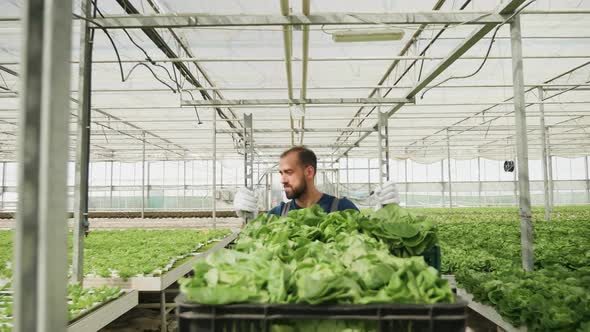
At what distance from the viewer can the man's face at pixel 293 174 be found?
396 centimetres

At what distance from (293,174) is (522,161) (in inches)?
79.7

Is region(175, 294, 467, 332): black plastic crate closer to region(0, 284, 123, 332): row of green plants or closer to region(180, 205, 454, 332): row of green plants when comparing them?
region(180, 205, 454, 332): row of green plants

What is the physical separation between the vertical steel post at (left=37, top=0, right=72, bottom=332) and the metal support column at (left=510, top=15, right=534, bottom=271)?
3446 mm

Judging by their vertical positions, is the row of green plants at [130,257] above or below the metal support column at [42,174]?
below

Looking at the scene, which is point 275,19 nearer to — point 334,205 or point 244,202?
point 334,205

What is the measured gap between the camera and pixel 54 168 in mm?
1051

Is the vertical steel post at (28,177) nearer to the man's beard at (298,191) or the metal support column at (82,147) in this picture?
the metal support column at (82,147)

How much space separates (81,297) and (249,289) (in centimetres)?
277

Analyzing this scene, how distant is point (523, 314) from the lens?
8.46 ft

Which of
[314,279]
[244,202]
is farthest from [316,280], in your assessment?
[244,202]

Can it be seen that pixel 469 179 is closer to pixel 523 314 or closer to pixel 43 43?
pixel 523 314

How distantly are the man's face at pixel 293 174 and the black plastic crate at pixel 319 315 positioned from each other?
2.80 meters

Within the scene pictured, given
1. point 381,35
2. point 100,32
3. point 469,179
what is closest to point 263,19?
point 381,35

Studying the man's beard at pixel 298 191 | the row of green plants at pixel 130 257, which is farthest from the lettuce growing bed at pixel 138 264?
the man's beard at pixel 298 191
